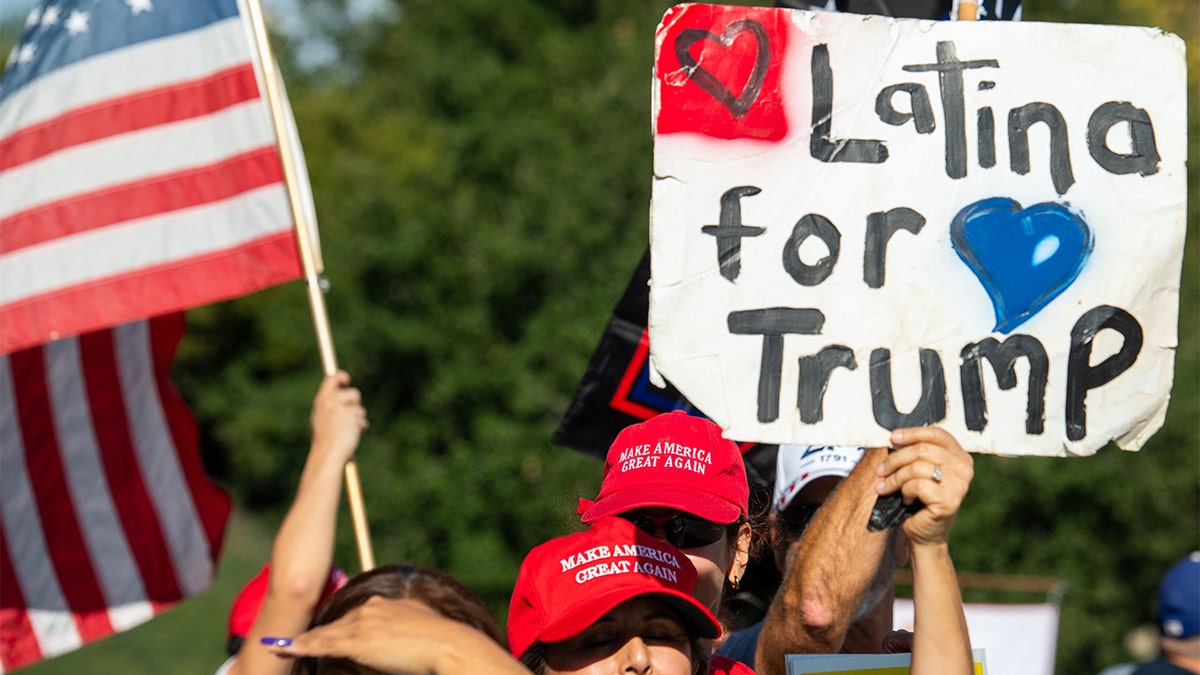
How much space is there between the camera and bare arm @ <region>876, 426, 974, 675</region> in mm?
2051

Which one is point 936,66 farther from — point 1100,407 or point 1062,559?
point 1062,559

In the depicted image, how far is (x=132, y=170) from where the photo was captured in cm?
448

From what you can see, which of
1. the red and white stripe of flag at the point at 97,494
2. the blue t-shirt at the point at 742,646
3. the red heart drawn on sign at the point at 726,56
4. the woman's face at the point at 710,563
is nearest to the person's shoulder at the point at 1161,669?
the blue t-shirt at the point at 742,646

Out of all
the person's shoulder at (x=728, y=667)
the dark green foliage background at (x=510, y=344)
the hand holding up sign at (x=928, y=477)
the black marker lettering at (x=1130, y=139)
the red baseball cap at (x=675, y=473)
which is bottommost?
the dark green foliage background at (x=510, y=344)

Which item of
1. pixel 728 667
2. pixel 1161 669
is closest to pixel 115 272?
pixel 728 667

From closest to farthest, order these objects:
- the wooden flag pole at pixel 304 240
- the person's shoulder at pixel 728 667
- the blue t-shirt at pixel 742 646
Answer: the person's shoulder at pixel 728 667 → the blue t-shirt at pixel 742 646 → the wooden flag pole at pixel 304 240

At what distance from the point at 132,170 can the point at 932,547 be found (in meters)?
3.22

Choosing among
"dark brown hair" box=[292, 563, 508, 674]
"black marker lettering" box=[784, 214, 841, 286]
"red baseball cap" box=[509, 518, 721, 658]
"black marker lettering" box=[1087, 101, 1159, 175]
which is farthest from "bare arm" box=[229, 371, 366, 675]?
"black marker lettering" box=[1087, 101, 1159, 175]

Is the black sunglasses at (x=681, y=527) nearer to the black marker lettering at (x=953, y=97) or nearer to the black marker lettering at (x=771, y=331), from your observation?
the black marker lettering at (x=771, y=331)

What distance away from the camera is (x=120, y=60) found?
180 inches

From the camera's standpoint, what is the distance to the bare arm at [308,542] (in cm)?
282

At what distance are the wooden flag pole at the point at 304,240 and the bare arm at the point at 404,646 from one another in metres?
1.93

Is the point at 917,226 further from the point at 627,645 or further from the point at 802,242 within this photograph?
the point at 627,645

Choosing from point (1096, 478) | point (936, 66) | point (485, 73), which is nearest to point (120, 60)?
point (936, 66)
